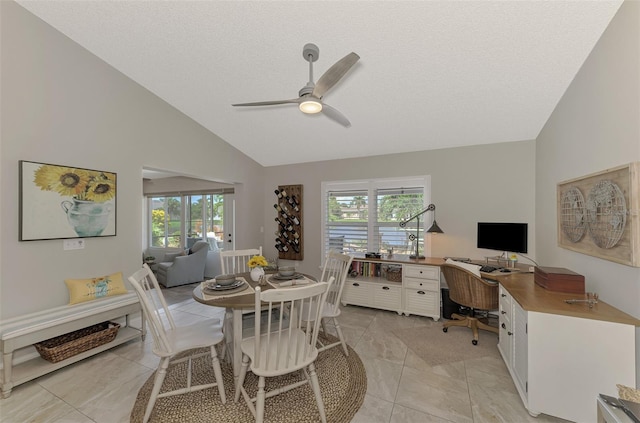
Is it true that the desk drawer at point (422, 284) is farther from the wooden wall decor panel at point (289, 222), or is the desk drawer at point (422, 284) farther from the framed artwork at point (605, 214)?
the wooden wall decor panel at point (289, 222)

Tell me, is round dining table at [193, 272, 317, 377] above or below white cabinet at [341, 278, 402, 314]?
above

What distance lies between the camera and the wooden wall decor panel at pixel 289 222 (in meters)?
4.96

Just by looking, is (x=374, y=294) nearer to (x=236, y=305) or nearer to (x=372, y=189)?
(x=372, y=189)

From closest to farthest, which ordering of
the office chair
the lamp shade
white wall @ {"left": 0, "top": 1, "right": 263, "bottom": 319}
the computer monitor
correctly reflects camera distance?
1. white wall @ {"left": 0, "top": 1, "right": 263, "bottom": 319}
2. the office chair
3. the computer monitor
4. the lamp shade

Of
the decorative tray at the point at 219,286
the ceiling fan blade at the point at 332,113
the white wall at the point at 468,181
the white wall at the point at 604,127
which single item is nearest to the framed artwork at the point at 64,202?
the decorative tray at the point at 219,286

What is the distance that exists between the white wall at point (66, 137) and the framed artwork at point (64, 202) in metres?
0.07

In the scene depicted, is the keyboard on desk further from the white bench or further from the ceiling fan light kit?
the white bench

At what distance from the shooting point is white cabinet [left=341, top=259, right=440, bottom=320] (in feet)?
11.4

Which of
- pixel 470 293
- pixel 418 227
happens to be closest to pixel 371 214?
pixel 418 227

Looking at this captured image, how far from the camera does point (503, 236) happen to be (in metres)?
3.22

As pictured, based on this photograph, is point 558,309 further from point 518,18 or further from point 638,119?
point 518,18

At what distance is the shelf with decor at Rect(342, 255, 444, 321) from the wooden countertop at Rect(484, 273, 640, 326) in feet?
3.92

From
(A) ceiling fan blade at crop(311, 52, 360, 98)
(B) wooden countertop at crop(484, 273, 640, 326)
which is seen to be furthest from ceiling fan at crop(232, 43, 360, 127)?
(B) wooden countertop at crop(484, 273, 640, 326)

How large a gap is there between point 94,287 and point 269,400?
7.47 feet
